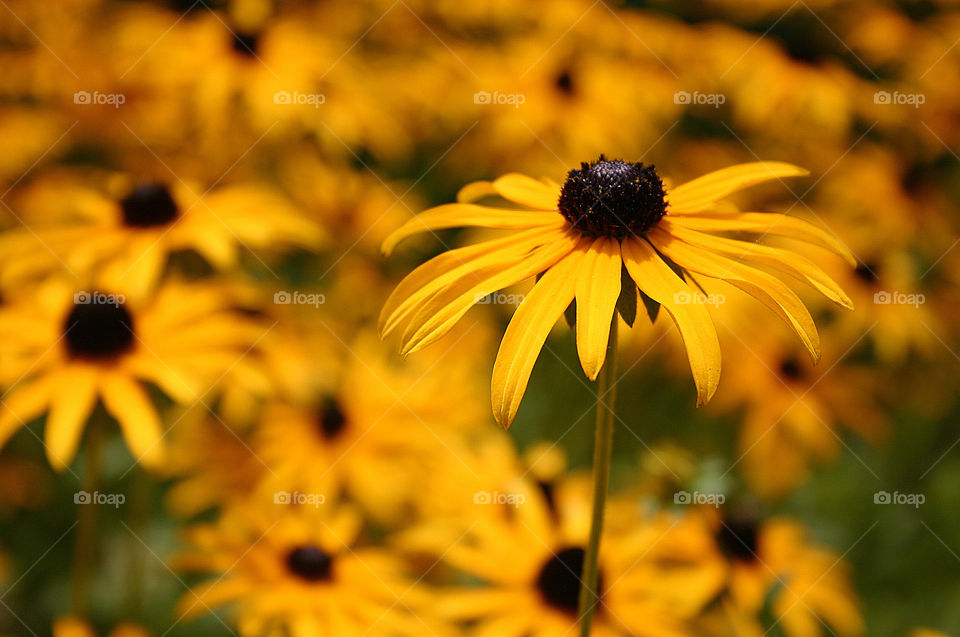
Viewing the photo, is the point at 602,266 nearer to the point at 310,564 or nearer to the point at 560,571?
the point at 560,571

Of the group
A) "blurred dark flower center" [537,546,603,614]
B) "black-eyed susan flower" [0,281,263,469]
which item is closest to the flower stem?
"blurred dark flower center" [537,546,603,614]

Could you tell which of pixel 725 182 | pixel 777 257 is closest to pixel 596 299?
pixel 777 257

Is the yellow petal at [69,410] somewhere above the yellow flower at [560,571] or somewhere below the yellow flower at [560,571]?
above

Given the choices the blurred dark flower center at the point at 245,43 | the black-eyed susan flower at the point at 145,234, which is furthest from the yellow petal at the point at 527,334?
the blurred dark flower center at the point at 245,43

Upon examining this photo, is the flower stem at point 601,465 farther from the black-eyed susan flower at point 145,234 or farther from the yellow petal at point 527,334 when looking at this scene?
the black-eyed susan flower at point 145,234

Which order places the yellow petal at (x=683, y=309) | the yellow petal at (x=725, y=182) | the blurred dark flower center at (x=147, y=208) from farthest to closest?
the blurred dark flower center at (x=147, y=208) < the yellow petal at (x=725, y=182) < the yellow petal at (x=683, y=309)

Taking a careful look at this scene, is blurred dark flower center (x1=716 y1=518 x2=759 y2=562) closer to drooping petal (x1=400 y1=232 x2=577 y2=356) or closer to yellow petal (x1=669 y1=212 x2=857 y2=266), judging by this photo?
yellow petal (x1=669 y1=212 x2=857 y2=266)
